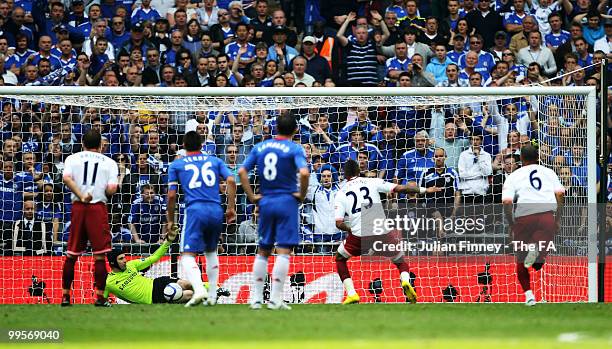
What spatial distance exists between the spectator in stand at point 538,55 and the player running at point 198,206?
1005cm

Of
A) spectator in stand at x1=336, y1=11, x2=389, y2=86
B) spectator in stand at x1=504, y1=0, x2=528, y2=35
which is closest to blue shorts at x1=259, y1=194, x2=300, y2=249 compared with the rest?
spectator in stand at x1=336, y1=11, x2=389, y2=86

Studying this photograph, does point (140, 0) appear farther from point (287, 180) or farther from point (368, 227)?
point (287, 180)

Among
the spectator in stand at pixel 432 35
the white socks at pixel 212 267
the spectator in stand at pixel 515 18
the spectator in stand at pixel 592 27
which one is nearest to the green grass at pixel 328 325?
the white socks at pixel 212 267

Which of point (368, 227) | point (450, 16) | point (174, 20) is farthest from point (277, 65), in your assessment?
point (368, 227)

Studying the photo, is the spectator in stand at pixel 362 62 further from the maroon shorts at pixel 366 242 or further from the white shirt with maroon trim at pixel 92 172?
the white shirt with maroon trim at pixel 92 172

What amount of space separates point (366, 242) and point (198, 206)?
3084 mm

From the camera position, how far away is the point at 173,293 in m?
15.8

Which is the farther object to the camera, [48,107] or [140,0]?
[140,0]

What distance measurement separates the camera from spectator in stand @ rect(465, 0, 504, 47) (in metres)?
22.0

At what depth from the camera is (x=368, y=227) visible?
15016 mm

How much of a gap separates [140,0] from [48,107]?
203 inches

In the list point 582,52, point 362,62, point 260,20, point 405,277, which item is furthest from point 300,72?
point 405,277

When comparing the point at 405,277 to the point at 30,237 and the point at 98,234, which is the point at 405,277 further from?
the point at 30,237

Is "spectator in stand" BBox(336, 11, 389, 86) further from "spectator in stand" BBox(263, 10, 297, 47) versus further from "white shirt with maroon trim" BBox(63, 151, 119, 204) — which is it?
"white shirt with maroon trim" BBox(63, 151, 119, 204)
